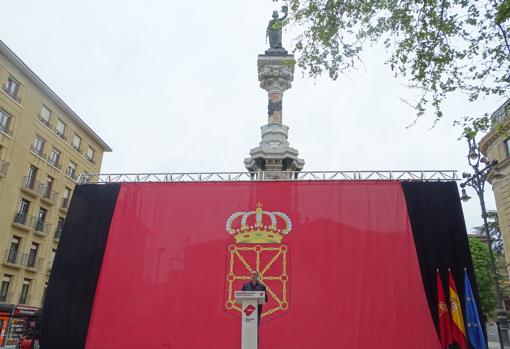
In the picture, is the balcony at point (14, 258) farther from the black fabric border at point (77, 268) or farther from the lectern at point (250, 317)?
the lectern at point (250, 317)

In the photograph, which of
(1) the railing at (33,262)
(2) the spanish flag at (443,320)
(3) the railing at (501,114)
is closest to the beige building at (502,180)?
(3) the railing at (501,114)

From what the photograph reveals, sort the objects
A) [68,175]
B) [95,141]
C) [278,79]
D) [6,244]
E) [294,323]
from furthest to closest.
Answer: [95,141] → [68,175] → [6,244] → [278,79] → [294,323]

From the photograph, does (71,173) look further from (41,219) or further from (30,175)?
(41,219)

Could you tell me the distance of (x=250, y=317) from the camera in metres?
6.39

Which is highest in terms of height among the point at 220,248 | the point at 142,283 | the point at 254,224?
the point at 254,224

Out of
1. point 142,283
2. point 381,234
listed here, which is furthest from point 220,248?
point 381,234

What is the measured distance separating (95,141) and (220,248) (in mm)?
19846

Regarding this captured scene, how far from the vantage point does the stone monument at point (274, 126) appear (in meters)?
15.2

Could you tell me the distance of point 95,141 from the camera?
2730cm

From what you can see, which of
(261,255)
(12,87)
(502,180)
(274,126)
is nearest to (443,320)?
(261,255)

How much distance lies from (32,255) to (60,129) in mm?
7293

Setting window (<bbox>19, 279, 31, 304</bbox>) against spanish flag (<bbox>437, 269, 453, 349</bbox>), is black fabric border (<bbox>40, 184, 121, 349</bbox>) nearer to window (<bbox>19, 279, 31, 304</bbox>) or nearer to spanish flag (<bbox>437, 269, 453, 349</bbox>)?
spanish flag (<bbox>437, 269, 453, 349</bbox>)

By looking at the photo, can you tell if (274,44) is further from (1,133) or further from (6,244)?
(6,244)

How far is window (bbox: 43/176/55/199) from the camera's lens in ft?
72.8
